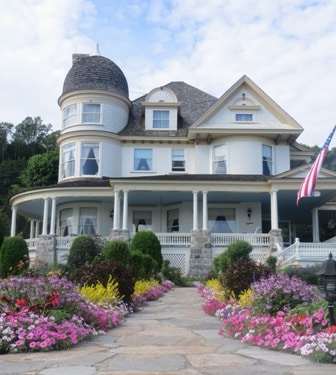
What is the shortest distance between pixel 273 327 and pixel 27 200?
789 inches

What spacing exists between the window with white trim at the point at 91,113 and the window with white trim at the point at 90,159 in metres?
1.41

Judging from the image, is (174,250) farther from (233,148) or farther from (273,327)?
(273,327)

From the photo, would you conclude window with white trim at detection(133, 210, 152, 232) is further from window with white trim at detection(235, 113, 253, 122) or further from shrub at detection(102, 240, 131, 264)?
shrub at detection(102, 240, 131, 264)

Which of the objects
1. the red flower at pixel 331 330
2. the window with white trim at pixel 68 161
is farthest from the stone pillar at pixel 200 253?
the red flower at pixel 331 330

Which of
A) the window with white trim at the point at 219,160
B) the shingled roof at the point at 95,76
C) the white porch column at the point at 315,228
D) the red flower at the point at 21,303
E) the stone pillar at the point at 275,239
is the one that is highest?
the shingled roof at the point at 95,76

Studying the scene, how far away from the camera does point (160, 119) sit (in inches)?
1078

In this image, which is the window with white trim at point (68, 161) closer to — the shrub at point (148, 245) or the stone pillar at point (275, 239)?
the shrub at point (148, 245)

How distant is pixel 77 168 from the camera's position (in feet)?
85.2

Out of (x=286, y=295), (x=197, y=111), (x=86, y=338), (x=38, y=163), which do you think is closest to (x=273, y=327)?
(x=286, y=295)

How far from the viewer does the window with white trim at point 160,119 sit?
27359 mm

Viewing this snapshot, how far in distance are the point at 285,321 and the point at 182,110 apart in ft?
77.2

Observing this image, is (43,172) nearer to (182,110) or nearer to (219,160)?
(182,110)

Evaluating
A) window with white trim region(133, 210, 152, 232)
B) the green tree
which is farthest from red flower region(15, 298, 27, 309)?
the green tree

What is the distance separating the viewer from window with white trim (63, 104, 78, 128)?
26.8m
